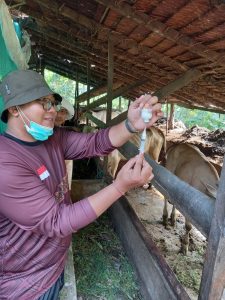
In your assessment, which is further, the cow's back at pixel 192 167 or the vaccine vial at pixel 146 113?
the cow's back at pixel 192 167

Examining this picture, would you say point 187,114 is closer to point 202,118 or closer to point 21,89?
point 202,118

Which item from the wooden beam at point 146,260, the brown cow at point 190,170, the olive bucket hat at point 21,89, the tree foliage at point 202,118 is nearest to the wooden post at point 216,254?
the wooden beam at point 146,260

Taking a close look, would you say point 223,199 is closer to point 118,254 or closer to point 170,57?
point 118,254

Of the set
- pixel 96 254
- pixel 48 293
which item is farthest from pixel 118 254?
pixel 48 293

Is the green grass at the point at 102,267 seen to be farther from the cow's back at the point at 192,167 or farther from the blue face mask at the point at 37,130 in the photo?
the blue face mask at the point at 37,130

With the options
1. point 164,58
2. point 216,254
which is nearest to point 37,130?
point 216,254

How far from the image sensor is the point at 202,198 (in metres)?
1.71

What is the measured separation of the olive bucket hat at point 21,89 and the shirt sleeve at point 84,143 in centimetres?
59

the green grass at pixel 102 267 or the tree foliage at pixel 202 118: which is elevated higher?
the tree foliage at pixel 202 118

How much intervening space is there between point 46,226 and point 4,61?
5.62ft

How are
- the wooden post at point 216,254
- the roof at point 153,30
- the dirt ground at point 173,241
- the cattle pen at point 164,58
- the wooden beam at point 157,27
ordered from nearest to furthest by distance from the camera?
the wooden post at point 216,254, the cattle pen at point 164,58, the roof at point 153,30, the wooden beam at point 157,27, the dirt ground at point 173,241

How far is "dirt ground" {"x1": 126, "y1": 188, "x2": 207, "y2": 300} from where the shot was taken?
12.8 feet

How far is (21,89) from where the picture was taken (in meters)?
1.79

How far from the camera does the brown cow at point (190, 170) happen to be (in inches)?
175
